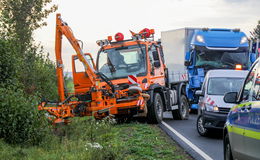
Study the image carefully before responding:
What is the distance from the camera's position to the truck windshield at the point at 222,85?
14873 millimetres

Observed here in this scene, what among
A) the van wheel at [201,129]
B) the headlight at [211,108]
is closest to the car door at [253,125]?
the headlight at [211,108]

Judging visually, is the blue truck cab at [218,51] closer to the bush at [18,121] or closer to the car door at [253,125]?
the bush at [18,121]

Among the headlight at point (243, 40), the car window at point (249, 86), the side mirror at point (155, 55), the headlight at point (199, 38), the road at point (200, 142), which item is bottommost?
the road at point (200, 142)

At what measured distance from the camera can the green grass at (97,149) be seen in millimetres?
8977

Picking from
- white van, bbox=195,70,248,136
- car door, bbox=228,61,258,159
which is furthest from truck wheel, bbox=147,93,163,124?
car door, bbox=228,61,258,159

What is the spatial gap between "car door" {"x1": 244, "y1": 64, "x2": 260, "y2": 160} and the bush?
5409 millimetres

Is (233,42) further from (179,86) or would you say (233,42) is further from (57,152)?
(57,152)

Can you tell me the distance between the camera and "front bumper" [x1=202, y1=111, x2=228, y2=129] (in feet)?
43.1

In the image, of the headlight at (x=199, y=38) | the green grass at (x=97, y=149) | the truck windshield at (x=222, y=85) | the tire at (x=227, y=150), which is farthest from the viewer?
the headlight at (x=199, y=38)

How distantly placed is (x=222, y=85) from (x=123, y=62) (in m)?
3.97

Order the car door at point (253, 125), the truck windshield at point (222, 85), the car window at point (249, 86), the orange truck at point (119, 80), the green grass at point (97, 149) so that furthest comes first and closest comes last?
the orange truck at point (119, 80) → the truck windshield at point (222, 85) → the green grass at point (97, 149) → the car window at point (249, 86) → the car door at point (253, 125)

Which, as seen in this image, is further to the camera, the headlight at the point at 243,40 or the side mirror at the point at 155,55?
the headlight at the point at 243,40

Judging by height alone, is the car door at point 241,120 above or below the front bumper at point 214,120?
above

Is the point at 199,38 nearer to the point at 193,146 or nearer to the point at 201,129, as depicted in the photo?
the point at 201,129
